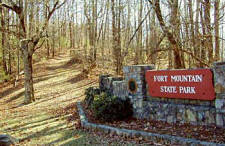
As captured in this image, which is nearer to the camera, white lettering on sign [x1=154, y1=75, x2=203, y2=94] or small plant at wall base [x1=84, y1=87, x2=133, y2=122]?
white lettering on sign [x1=154, y1=75, x2=203, y2=94]

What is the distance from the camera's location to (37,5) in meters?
15.5

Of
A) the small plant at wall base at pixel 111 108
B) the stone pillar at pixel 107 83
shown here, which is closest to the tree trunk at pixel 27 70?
the stone pillar at pixel 107 83

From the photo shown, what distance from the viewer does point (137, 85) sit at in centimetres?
855

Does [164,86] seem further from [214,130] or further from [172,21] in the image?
[172,21]

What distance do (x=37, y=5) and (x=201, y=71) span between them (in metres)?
Result: 12.2

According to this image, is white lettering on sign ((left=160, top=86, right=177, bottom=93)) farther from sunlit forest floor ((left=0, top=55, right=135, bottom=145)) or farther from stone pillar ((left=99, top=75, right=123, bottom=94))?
stone pillar ((left=99, top=75, right=123, bottom=94))

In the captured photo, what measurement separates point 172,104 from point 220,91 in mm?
1631

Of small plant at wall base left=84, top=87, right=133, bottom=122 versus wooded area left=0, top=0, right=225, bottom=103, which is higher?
wooded area left=0, top=0, right=225, bottom=103

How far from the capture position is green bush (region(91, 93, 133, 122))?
847 cm

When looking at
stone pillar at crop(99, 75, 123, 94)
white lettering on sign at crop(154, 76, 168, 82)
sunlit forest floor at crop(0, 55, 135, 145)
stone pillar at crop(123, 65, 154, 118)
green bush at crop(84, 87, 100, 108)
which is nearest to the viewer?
white lettering on sign at crop(154, 76, 168, 82)

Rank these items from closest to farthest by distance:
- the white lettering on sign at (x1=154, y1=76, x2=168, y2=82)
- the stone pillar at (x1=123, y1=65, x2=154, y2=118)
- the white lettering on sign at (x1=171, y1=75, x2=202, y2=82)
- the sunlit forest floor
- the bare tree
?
the white lettering on sign at (x1=171, y1=75, x2=202, y2=82) < the white lettering on sign at (x1=154, y1=76, x2=168, y2=82) < the sunlit forest floor < the stone pillar at (x1=123, y1=65, x2=154, y2=118) < the bare tree

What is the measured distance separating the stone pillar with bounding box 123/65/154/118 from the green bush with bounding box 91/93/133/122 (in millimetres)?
284

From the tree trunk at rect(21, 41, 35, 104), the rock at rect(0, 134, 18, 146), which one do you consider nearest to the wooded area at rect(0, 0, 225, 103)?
the tree trunk at rect(21, 41, 35, 104)

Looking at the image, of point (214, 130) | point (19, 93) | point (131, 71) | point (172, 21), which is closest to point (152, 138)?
point (214, 130)
